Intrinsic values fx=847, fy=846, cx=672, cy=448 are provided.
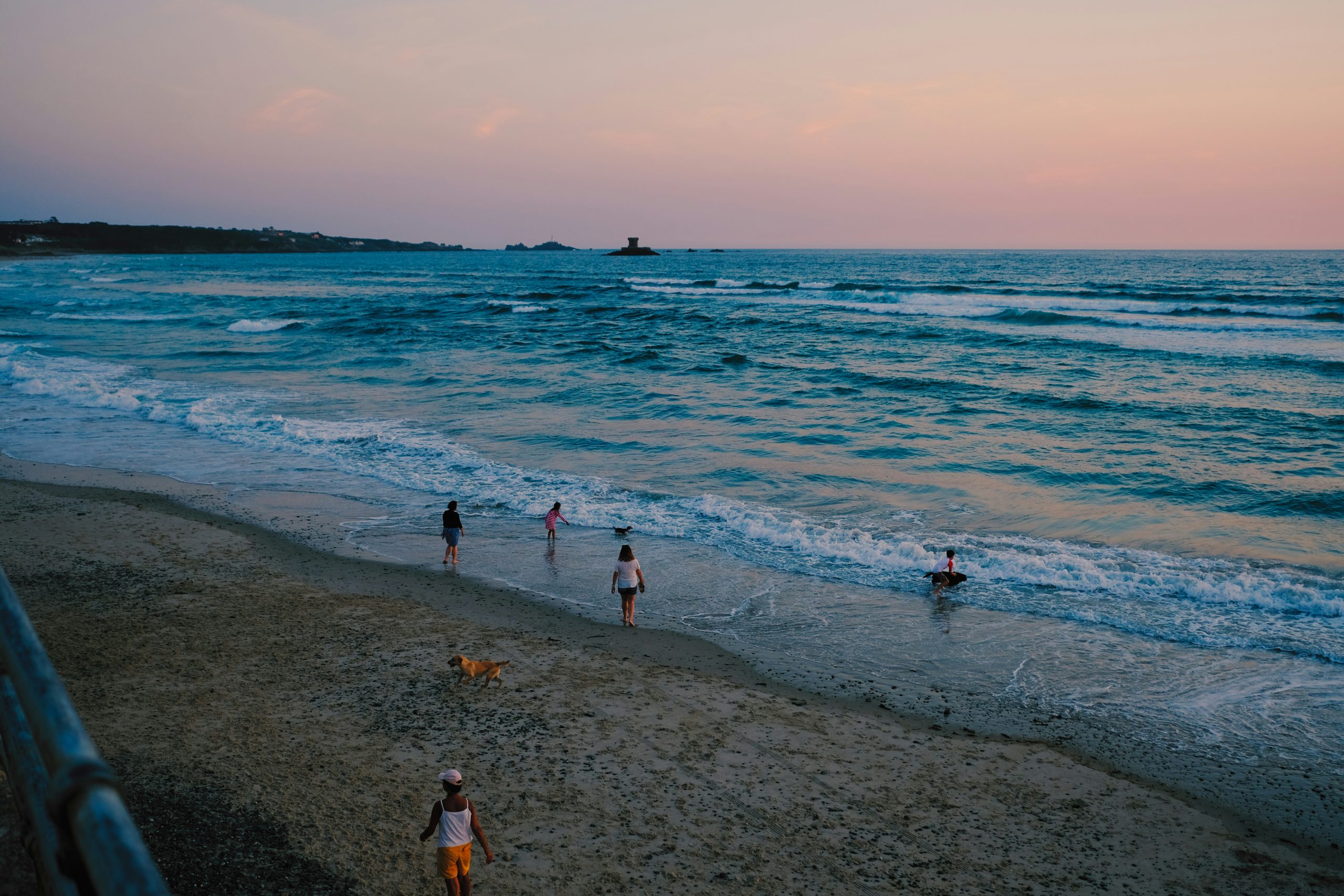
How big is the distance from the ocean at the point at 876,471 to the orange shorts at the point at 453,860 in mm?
5176

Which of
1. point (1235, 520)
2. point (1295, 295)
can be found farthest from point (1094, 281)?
point (1235, 520)

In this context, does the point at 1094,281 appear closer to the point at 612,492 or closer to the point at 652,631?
the point at 612,492

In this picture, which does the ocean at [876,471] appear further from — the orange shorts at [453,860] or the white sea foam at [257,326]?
the orange shorts at [453,860]

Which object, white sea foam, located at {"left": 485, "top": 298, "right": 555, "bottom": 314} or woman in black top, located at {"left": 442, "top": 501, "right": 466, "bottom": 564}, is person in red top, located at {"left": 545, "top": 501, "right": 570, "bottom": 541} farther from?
white sea foam, located at {"left": 485, "top": 298, "right": 555, "bottom": 314}

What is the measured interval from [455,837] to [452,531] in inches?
324

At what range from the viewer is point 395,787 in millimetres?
7734

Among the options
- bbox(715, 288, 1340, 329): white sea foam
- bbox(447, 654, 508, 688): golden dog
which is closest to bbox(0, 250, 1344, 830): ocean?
bbox(715, 288, 1340, 329): white sea foam

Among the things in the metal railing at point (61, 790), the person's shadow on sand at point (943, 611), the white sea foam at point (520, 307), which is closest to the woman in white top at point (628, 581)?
the person's shadow on sand at point (943, 611)

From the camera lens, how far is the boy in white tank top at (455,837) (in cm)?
629

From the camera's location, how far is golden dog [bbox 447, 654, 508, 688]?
9641mm

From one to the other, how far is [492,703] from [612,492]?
951cm

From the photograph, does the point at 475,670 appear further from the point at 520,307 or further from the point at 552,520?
the point at 520,307

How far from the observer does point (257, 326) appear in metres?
51.3

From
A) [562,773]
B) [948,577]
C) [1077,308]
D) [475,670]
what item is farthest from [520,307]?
[562,773]
